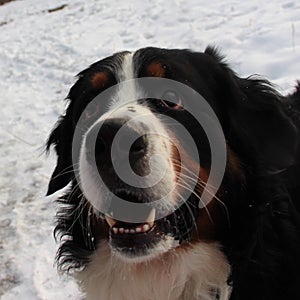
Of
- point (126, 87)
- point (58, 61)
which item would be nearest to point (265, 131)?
point (126, 87)

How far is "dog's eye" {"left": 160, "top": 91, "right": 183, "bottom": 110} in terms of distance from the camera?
259cm

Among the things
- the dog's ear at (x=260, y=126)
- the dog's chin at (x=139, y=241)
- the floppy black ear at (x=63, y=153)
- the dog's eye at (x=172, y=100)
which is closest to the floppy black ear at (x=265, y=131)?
the dog's ear at (x=260, y=126)

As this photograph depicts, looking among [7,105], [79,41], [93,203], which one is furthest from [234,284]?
[79,41]

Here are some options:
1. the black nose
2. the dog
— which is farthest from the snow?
the black nose

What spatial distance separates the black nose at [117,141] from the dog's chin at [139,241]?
0.33m

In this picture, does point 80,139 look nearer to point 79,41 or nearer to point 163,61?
point 163,61

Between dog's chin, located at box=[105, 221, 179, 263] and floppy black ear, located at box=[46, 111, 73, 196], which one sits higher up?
dog's chin, located at box=[105, 221, 179, 263]

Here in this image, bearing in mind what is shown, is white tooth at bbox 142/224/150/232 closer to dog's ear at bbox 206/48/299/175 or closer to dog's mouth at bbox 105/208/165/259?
dog's mouth at bbox 105/208/165/259

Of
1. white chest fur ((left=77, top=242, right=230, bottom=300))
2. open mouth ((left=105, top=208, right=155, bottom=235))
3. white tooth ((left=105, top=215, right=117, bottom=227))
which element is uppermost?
open mouth ((left=105, top=208, right=155, bottom=235))

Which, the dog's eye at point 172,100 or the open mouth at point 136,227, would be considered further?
the dog's eye at point 172,100

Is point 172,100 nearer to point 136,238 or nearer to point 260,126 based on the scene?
point 260,126

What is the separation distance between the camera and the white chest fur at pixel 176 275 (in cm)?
258

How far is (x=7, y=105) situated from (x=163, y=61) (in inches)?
181

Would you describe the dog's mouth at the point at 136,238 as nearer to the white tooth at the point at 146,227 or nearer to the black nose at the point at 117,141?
the white tooth at the point at 146,227
